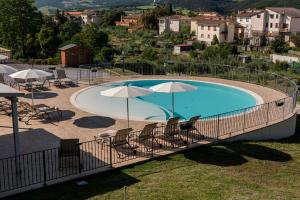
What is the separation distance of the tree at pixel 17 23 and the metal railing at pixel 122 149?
113 ft

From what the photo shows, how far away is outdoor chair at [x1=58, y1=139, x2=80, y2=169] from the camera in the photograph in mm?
11805

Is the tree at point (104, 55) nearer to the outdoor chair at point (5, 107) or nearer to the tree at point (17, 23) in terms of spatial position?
the tree at point (17, 23)

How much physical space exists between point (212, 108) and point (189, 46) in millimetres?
56369

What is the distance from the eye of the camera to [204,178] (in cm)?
1178

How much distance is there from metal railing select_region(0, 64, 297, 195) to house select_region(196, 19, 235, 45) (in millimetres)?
67781

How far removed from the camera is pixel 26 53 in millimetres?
46094

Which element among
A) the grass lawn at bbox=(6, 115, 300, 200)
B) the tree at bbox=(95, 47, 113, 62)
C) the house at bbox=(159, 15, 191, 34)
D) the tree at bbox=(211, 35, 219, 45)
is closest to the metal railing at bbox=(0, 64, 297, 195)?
the grass lawn at bbox=(6, 115, 300, 200)

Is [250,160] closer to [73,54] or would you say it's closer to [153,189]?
[153,189]

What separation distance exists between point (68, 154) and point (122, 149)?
2323mm

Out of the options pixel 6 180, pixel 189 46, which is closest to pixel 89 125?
pixel 6 180

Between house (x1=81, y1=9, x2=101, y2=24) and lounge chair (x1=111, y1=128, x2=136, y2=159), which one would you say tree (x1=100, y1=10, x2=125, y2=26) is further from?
lounge chair (x1=111, y1=128, x2=136, y2=159)

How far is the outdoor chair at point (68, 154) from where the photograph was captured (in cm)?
1180

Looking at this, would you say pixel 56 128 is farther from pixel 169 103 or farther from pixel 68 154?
pixel 169 103

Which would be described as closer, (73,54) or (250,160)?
(250,160)
